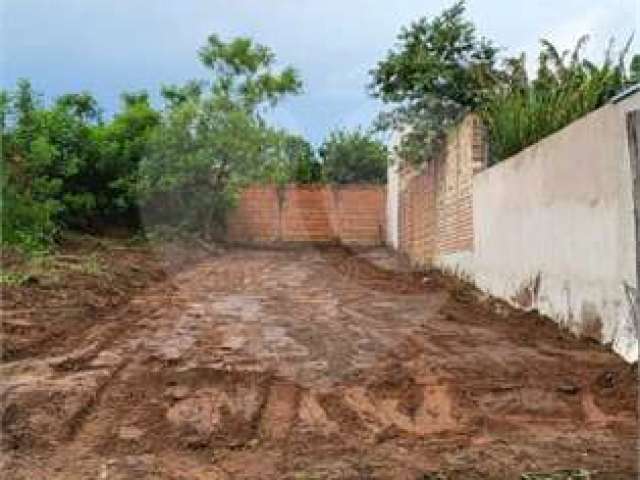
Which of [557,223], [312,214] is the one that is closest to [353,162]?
[312,214]

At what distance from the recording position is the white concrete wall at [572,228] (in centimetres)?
609

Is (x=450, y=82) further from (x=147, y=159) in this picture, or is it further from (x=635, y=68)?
(x=147, y=159)

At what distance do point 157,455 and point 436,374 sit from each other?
2202mm

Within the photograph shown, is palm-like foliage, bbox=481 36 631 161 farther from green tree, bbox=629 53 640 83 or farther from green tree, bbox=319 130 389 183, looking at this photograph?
green tree, bbox=319 130 389 183

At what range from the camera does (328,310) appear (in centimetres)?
898

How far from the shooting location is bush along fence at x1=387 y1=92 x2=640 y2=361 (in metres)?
6.11

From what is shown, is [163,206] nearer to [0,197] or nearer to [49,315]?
[0,197]

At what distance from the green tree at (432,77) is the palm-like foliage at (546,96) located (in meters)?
1.89

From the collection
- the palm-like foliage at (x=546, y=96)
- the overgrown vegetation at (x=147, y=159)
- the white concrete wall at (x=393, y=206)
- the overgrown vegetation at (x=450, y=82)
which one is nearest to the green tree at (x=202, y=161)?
the overgrown vegetation at (x=147, y=159)

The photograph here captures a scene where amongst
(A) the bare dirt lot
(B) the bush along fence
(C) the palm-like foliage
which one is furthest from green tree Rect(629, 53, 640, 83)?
(A) the bare dirt lot

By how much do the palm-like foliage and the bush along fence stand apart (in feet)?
1.30

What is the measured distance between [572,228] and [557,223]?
44 cm

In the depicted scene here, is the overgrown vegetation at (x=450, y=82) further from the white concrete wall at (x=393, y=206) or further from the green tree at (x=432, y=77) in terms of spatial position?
the white concrete wall at (x=393, y=206)

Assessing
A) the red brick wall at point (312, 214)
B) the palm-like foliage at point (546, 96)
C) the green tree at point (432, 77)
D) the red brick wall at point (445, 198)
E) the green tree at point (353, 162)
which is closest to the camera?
the palm-like foliage at point (546, 96)
